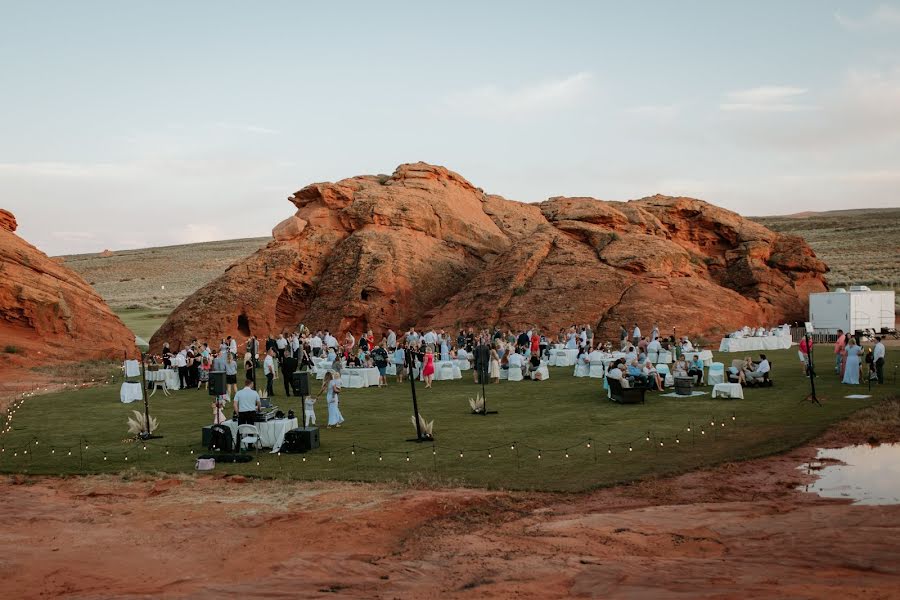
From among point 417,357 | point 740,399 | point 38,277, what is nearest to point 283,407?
point 417,357

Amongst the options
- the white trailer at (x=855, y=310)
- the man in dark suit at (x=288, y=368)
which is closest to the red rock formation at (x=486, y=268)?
the white trailer at (x=855, y=310)

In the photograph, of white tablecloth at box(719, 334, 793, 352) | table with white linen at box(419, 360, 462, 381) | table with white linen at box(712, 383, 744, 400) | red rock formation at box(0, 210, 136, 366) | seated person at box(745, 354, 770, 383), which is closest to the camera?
table with white linen at box(712, 383, 744, 400)

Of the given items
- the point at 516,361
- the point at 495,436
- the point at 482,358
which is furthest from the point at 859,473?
the point at 516,361

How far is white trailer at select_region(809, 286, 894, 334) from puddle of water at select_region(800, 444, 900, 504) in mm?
24759

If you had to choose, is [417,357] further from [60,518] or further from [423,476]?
[60,518]

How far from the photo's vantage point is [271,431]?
18.4 meters

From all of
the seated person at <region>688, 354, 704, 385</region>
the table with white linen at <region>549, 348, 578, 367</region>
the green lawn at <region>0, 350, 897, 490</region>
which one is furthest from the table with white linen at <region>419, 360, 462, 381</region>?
the seated person at <region>688, 354, 704, 385</region>

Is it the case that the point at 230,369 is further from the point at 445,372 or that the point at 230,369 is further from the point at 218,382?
the point at 445,372

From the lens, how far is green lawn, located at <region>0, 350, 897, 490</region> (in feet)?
52.4

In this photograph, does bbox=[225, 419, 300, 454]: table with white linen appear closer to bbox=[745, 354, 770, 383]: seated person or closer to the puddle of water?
the puddle of water

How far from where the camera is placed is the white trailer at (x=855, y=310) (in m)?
39.2

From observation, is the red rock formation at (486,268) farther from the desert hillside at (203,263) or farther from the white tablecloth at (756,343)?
the desert hillside at (203,263)

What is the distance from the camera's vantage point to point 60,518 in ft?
44.8

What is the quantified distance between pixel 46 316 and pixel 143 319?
2672 centimetres
